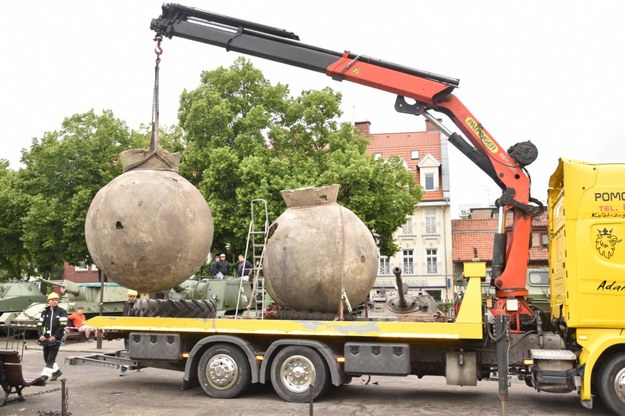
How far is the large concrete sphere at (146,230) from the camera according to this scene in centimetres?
999

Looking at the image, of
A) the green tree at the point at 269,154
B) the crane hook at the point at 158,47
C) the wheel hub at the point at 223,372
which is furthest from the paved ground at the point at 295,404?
the green tree at the point at 269,154

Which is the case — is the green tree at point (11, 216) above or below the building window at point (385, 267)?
above

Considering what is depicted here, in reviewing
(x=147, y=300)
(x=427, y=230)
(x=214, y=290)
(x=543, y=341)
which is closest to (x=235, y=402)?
(x=147, y=300)

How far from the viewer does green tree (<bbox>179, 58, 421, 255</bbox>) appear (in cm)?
2481

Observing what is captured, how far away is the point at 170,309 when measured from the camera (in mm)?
11219

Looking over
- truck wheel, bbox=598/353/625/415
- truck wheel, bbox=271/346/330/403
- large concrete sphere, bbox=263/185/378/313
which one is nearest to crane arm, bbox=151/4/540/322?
truck wheel, bbox=598/353/625/415

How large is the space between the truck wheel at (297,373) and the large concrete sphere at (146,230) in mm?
2275

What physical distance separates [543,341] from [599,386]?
98cm

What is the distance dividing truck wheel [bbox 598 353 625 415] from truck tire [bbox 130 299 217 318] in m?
6.52

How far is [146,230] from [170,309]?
1.93 m

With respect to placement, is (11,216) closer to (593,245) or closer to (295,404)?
(295,404)

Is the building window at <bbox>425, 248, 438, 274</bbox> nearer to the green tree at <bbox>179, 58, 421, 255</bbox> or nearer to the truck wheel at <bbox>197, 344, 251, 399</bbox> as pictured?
the green tree at <bbox>179, 58, 421, 255</bbox>

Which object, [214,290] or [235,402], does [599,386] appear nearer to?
[235,402]

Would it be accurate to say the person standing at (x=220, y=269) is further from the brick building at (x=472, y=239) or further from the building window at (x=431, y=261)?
the building window at (x=431, y=261)
